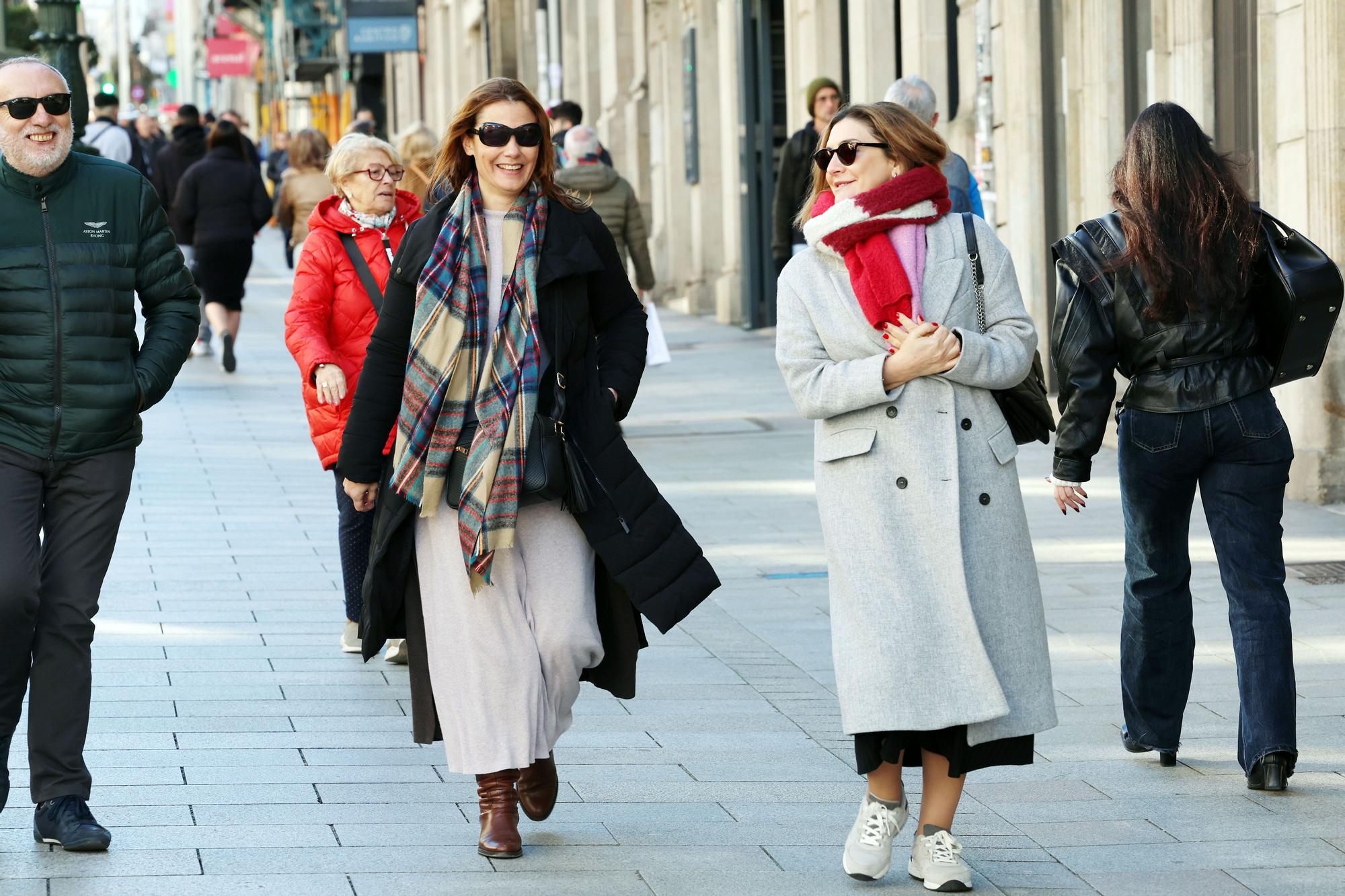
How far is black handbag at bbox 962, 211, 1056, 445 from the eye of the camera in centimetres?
499

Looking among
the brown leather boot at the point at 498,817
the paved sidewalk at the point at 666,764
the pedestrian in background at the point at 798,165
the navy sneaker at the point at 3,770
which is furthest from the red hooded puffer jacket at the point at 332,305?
the pedestrian in background at the point at 798,165

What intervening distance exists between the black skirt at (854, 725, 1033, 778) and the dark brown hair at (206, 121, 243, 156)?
1379 cm

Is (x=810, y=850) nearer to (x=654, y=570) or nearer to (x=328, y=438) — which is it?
(x=654, y=570)

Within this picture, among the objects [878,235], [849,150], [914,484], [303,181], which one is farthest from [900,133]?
[303,181]

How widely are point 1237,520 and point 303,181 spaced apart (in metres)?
10.0

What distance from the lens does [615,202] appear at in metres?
12.9

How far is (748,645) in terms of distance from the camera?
7742 millimetres

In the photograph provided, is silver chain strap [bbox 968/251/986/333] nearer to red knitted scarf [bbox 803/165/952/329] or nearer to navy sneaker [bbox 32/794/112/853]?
red knitted scarf [bbox 803/165/952/329]

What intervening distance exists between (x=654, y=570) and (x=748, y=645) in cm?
257

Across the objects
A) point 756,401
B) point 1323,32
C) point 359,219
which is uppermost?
point 1323,32

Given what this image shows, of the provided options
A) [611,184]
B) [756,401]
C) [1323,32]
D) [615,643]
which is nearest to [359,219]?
[615,643]

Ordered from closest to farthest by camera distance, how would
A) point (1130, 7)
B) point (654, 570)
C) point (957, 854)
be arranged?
1. point (957, 854)
2. point (654, 570)
3. point (1130, 7)

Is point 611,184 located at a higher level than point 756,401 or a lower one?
higher

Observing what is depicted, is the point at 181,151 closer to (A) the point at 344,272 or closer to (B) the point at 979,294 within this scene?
(A) the point at 344,272
